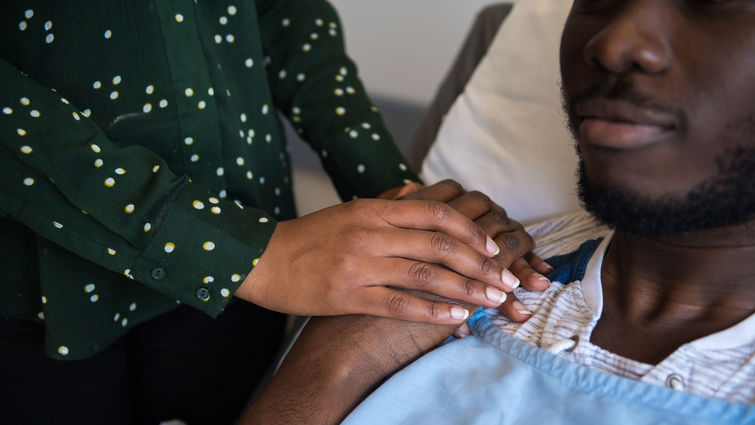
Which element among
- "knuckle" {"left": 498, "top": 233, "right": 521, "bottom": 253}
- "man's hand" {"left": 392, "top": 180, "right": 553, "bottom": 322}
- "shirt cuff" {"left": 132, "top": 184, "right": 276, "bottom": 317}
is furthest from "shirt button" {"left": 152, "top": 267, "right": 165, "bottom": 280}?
"knuckle" {"left": 498, "top": 233, "right": 521, "bottom": 253}

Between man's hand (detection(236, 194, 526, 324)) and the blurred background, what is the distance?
138 centimetres

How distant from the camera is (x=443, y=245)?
34.1 inches

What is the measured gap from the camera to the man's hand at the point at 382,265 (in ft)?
2.83

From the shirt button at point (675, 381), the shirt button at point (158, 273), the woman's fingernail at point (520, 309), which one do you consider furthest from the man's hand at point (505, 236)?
the shirt button at point (158, 273)

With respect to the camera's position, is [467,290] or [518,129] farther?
[518,129]

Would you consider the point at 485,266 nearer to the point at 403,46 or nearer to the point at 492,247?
the point at 492,247

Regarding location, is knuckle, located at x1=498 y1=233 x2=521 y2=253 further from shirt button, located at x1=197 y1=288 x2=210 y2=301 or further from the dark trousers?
the dark trousers

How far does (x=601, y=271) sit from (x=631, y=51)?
1.13ft

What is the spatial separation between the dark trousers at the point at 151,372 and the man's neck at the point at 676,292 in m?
0.65

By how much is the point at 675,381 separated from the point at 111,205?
2.30ft

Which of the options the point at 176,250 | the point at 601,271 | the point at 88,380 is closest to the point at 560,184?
the point at 601,271

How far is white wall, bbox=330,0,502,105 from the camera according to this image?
2.14 m

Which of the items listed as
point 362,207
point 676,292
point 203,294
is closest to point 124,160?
point 203,294

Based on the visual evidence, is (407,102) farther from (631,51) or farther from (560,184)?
(631,51)
